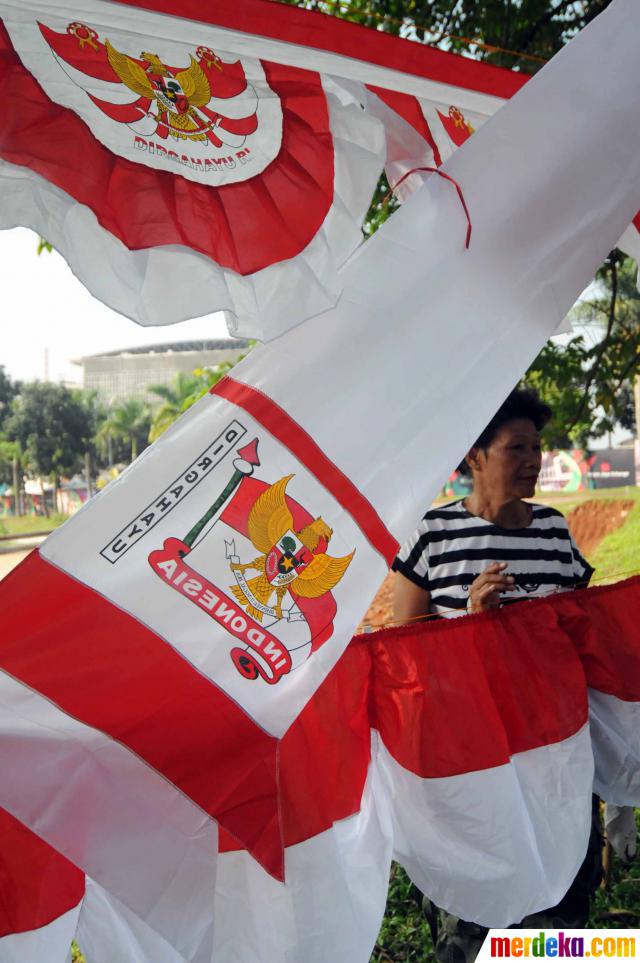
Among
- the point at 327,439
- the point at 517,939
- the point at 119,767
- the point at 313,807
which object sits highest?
the point at 327,439

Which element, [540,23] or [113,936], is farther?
[540,23]

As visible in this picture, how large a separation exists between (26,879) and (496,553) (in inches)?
45.7

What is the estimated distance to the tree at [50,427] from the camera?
36.6m

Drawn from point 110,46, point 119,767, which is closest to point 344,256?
point 110,46

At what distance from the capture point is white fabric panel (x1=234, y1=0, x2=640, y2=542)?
4.14 ft

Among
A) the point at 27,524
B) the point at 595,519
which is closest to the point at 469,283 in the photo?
the point at 595,519

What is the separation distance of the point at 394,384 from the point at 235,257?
0.98 feet

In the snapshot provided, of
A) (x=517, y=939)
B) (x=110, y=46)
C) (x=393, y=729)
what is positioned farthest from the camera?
(x=517, y=939)

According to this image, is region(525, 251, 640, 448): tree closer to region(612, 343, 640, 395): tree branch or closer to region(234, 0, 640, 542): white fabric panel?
region(612, 343, 640, 395): tree branch

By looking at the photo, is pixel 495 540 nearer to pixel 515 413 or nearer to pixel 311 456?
pixel 515 413

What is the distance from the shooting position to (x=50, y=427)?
123 ft

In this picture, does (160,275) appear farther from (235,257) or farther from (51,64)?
(51,64)

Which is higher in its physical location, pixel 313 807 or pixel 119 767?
pixel 119 767

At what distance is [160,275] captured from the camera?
1150mm
